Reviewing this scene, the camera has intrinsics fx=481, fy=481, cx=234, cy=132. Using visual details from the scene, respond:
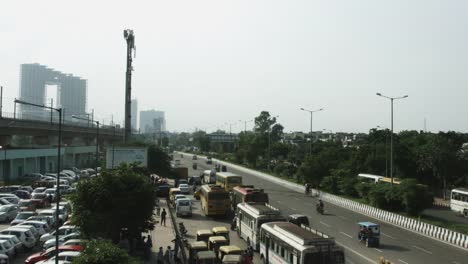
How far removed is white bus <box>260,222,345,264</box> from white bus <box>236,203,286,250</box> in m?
2.64

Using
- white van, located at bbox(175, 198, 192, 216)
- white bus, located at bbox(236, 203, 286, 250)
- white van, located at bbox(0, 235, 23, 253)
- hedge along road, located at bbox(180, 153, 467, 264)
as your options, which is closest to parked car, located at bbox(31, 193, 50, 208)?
white van, located at bbox(175, 198, 192, 216)

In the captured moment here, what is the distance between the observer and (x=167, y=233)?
3366 cm

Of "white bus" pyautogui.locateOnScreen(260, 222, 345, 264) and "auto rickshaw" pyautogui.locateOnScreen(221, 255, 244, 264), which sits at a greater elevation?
"white bus" pyautogui.locateOnScreen(260, 222, 345, 264)

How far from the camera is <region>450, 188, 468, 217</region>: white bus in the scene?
4503 centimetres

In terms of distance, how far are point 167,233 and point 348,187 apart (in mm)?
29146

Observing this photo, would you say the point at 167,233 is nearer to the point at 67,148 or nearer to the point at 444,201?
the point at 444,201

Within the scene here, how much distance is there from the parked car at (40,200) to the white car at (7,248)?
18.2 m

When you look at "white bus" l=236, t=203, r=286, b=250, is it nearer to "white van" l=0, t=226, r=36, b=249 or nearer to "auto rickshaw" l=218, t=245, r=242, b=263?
"auto rickshaw" l=218, t=245, r=242, b=263

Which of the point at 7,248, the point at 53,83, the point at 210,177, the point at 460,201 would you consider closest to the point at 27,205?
the point at 7,248

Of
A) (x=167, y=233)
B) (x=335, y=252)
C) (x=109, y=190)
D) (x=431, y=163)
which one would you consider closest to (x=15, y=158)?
(x=167, y=233)

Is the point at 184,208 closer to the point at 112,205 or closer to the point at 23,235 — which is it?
the point at 23,235

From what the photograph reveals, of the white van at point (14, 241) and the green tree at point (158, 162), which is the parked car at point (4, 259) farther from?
the green tree at point (158, 162)

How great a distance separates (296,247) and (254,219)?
338 inches

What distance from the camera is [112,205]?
79.9 feet
